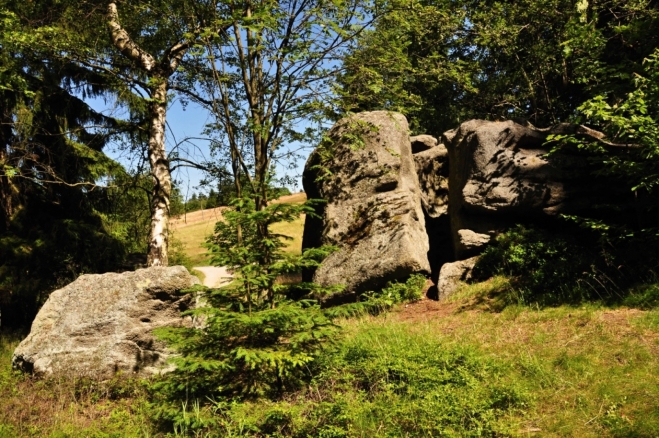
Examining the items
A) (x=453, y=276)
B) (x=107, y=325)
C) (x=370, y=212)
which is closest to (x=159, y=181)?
(x=107, y=325)

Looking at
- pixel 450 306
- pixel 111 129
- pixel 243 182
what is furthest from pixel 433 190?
pixel 111 129

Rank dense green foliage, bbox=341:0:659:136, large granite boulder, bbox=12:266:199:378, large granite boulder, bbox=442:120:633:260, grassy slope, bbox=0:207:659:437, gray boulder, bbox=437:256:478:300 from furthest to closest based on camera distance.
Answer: gray boulder, bbox=437:256:478:300 → large granite boulder, bbox=442:120:633:260 → dense green foliage, bbox=341:0:659:136 → large granite boulder, bbox=12:266:199:378 → grassy slope, bbox=0:207:659:437

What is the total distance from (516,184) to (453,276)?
7.87 feet

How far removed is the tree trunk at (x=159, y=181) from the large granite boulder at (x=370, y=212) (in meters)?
3.47

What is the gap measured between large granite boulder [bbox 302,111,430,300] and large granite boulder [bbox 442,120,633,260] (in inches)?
47.5

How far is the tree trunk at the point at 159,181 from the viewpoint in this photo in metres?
10.2

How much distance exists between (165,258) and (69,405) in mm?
4247

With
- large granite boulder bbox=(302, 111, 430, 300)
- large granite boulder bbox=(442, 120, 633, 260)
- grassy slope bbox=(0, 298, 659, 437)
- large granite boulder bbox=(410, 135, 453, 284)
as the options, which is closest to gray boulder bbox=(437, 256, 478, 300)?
large granite boulder bbox=(442, 120, 633, 260)

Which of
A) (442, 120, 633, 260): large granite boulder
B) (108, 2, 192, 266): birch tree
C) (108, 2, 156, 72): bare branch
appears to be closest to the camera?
(442, 120, 633, 260): large granite boulder

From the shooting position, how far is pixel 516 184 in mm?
9891

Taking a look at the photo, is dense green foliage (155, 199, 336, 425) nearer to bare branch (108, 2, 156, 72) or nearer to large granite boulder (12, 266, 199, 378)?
large granite boulder (12, 266, 199, 378)

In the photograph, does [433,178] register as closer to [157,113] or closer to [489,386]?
[157,113]

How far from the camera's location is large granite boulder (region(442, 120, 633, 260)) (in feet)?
30.6

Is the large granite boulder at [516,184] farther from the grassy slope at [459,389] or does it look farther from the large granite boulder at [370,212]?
the grassy slope at [459,389]
